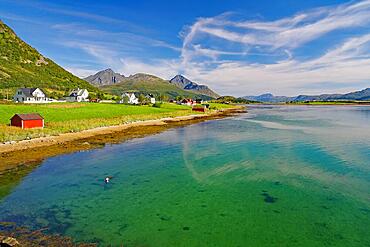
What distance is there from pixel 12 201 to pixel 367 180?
98.8ft

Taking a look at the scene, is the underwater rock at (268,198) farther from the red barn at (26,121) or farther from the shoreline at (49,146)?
the red barn at (26,121)

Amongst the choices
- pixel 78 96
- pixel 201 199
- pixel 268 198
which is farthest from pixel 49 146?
pixel 78 96

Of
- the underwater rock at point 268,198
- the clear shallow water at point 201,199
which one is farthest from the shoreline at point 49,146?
the underwater rock at point 268,198

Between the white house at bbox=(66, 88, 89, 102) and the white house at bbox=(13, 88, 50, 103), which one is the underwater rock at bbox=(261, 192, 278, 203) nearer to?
the white house at bbox=(13, 88, 50, 103)

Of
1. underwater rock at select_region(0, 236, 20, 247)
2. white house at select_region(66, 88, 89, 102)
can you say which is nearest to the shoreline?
underwater rock at select_region(0, 236, 20, 247)

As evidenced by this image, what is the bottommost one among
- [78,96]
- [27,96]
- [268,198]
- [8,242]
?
[268,198]

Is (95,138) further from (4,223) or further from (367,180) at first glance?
(367,180)

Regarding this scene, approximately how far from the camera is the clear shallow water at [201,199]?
15367 millimetres

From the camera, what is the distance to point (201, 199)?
2088 centimetres

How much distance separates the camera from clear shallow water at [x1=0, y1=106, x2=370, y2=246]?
15367 millimetres

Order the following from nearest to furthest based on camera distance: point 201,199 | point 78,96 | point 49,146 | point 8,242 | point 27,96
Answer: point 8,242
point 201,199
point 49,146
point 27,96
point 78,96

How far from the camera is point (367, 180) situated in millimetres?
24875

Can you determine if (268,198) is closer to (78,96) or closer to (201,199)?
(201,199)

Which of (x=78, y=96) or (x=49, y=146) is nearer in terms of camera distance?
(x=49, y=146)
